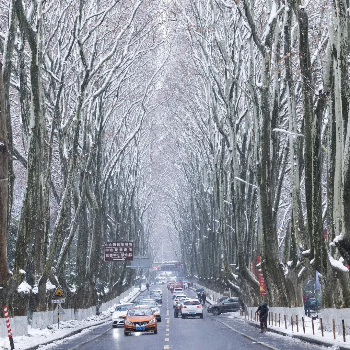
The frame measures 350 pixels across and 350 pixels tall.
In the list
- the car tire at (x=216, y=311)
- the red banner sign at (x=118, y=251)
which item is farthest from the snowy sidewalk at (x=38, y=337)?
the car tire at (x=216, y=311)

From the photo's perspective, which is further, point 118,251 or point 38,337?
point 118,251

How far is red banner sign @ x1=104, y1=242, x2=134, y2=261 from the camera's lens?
182ft

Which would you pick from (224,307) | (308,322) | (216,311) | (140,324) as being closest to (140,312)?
(140,324)

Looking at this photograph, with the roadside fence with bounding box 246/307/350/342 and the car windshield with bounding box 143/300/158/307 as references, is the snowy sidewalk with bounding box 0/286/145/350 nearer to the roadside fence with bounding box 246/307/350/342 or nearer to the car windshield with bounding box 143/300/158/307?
the car windshield with bounding box 143/300/158/307

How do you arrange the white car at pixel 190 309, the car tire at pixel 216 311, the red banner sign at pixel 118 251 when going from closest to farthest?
the white car at pixel 190 309 → the red banner sign at pixel 118 251 → the car tire at pixel 216 311

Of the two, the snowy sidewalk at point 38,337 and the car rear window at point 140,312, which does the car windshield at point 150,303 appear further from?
the car rear window at point 140,312

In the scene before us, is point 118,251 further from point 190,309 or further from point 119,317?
point 119,317

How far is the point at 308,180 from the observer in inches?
851

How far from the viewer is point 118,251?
55812mm

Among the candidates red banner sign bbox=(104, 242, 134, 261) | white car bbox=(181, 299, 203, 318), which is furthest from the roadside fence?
red banner sign bbox=(104, 242, 134, 261)

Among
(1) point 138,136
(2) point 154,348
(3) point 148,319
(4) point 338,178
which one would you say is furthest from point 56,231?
(1) point 138,136

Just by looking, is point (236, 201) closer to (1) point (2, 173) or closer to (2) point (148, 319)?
(2) point (148, 319)

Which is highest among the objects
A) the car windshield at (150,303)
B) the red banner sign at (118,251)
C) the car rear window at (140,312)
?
the red banner sign at (118,251)

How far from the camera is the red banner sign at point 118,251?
5544cm
